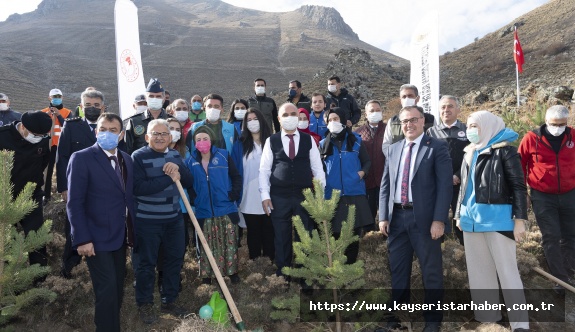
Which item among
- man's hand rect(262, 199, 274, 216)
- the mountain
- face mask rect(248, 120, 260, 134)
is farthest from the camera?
the mountain

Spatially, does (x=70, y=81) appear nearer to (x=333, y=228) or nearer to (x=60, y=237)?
(x=60, y=237)

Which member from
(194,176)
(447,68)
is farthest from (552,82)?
(194,176)

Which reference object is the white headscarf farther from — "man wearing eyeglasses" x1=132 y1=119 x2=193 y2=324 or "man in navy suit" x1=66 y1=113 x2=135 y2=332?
"man in navy suit" x1=66 y1=113 x2=135 y2=332

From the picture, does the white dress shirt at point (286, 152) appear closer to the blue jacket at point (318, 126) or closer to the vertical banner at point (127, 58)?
the blue jacket at point (318, 126)

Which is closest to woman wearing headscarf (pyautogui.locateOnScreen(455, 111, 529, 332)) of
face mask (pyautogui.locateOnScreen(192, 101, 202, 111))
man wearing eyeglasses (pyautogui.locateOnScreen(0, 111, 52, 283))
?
man wearing eyeglasses (pyautogui.locateOnScreen(0, 111, 52, 283))

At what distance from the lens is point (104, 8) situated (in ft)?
350

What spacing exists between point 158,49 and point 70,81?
26.5m

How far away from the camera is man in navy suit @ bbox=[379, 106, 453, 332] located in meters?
4.06

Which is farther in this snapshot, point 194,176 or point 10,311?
point 194,176

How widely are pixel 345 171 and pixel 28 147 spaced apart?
143 inches

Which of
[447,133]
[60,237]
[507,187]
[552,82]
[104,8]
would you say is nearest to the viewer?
[507,187]

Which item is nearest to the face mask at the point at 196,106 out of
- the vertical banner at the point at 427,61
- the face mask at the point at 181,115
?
the face mask at the point at 181,115

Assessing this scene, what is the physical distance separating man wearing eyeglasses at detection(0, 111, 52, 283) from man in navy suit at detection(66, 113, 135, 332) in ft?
4.05

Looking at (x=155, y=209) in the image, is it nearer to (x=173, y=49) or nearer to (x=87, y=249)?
(x=87, y=249)
